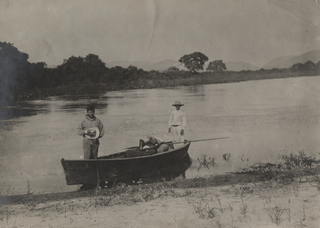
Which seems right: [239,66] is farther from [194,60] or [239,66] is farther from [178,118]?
[178,118]

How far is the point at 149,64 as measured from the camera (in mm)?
7629

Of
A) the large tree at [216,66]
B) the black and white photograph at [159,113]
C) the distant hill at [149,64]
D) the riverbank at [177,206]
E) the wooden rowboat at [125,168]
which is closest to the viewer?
the riverbank at [177,206]

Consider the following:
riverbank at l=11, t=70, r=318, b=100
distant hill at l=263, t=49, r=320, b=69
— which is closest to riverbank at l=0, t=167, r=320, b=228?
riverbank at l=11, t=70, r=318, b=100

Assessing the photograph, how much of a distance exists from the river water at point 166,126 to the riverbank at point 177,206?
93cm

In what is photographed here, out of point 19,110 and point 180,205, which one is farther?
point 19,110

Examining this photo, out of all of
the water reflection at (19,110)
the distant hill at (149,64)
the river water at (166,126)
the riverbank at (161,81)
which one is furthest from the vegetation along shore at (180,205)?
the distant hill at (149,64)

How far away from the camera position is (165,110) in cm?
791

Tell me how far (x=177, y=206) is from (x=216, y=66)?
4531 mm

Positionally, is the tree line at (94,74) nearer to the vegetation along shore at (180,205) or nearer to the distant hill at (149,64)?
the distant hill at (149,64)

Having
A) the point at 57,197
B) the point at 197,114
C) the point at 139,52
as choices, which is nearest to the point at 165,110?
the point at 197,114

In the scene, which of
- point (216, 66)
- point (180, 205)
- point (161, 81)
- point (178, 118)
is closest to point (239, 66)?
point (216, 66)

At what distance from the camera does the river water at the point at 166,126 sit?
6.46 meters

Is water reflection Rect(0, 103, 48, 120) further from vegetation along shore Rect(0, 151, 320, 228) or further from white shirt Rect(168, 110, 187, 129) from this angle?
white shirt Rect(168, 110, 187, 129)

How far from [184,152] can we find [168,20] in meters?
3.51
